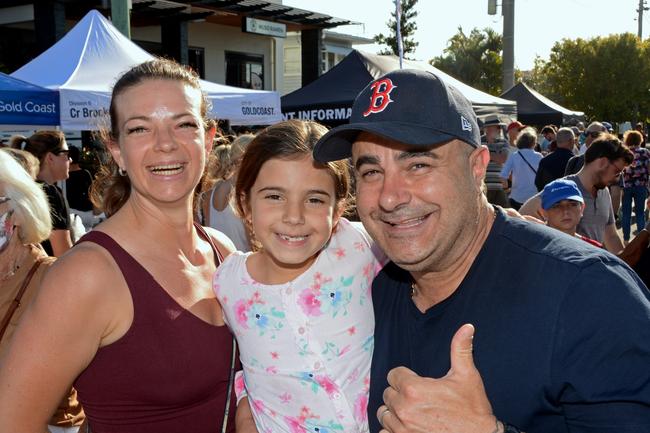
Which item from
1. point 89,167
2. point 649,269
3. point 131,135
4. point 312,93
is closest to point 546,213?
point 649,269

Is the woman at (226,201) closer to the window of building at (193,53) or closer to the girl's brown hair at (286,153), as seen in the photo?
the girl's brown hair at (286,153)

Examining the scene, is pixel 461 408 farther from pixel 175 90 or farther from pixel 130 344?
pixel 175 90

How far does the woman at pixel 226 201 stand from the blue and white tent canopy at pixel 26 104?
2043 mm

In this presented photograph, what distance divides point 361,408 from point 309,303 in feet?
1.34

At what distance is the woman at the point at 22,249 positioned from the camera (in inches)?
108

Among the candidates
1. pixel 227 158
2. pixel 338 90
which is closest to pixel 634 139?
pixel 338 90

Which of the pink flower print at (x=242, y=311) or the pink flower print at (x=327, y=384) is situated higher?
the pink flower print at (x=242, y=311)

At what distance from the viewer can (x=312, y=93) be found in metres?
9.63

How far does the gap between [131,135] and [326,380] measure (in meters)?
1.11

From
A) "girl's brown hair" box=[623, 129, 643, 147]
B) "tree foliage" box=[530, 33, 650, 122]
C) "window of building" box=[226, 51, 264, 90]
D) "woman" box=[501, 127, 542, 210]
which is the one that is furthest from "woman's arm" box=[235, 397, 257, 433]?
"tree foliage" box=[530, 33, 650, 122]

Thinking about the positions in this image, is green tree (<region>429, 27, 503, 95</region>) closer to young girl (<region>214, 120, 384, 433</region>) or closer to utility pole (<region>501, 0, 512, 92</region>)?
utility pole (<region>501, 0, 512, 92</region>)

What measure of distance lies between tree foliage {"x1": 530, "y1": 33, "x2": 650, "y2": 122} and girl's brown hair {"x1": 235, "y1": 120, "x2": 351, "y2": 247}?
42.7m

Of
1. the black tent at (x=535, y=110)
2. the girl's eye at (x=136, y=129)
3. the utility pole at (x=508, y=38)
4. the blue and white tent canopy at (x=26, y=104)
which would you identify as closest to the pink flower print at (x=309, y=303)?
the girl's eye at (x=136, y=129)

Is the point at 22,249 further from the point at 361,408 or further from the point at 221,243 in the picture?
the point at 361,408
